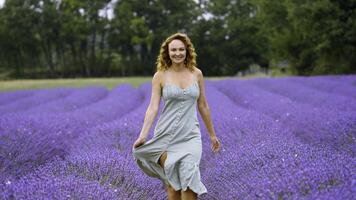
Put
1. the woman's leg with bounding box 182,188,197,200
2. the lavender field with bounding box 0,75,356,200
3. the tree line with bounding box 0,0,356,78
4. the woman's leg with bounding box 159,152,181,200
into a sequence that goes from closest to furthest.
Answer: the lavender field with bounding box 0,75,356,200
the woman's leg with bounding box 182,188,197,200
the woman's leg with bounding box 159,152,181,200
the tree line with bounding box 0,0,356,78

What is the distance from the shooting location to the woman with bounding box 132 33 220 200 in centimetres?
257

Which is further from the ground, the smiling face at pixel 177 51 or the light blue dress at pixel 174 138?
the smiling face at pixel 177 51

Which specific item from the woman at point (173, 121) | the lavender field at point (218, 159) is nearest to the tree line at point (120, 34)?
the lavender field at point (218, 159)

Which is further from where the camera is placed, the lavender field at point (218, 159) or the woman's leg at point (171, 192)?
the woman's leg at point (171, 192)

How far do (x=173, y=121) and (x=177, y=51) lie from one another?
0.43 meters

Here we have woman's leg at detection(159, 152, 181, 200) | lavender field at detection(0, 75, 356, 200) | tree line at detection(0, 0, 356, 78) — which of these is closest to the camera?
lavender field at detection(0, 75, 356, 200)

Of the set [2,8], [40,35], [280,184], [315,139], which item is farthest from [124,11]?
[280,184]

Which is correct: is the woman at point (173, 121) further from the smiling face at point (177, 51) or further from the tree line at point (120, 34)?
the tree line at point (120, 34)

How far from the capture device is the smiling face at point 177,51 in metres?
2.65

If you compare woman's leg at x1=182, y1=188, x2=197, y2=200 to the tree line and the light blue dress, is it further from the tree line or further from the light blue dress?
the tree line

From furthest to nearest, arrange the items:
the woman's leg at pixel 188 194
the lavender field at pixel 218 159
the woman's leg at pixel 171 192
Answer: the woman's leg at pixel 171 192
the woman's leg at pixel 188 194
the lavender field at pixel 218 159

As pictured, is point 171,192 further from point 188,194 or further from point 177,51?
point 177,51

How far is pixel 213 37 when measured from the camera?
118 feet

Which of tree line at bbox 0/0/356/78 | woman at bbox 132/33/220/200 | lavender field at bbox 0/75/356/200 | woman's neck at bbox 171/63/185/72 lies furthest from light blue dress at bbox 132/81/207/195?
tree line at bbox 0/0/356/78
